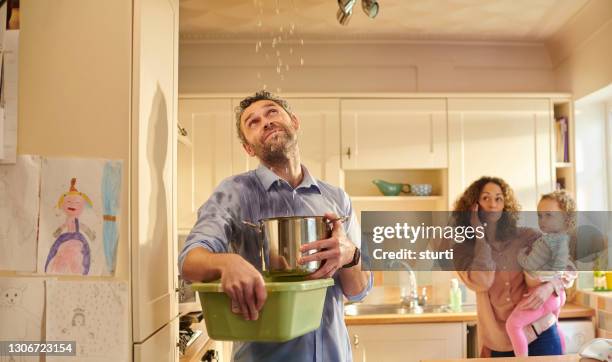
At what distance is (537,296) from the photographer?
2096 mm

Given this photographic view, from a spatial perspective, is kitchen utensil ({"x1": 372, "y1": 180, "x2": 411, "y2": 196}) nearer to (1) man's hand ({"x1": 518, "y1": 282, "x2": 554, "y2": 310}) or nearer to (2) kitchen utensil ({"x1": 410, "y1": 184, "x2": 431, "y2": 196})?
(2) kitchen utensil ({"x1": 410, "y1": 184, "x2": 431, "y2": 196})

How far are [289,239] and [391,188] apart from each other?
195cm

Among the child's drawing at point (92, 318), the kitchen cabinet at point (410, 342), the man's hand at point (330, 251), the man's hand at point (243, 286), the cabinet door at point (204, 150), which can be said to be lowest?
the kitchen cabinet at point (410, 342)

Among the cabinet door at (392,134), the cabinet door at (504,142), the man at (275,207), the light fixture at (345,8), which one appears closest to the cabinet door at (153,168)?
the man at (275,207)

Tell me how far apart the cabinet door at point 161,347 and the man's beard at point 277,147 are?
1.46 feet

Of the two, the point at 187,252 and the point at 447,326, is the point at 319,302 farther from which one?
the point at 447,326

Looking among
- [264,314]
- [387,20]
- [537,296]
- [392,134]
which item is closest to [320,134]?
[392,134]

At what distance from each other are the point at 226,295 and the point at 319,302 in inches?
8.0

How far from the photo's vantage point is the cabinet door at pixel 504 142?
301 cm

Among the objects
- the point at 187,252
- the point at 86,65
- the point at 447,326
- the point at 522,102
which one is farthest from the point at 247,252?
the point at 522,102

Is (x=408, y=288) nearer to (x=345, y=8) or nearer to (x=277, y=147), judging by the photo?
(x=345, y=8)

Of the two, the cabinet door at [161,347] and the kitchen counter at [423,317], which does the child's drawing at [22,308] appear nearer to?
the cabinet door at [161,347]

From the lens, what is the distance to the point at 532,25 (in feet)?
9.69

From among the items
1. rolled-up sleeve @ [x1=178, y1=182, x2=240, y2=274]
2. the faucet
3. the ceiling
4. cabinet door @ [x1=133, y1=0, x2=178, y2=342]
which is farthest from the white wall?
rolled-up sleeve @ [x1=178, y1=182, x2=240, y2=274]
